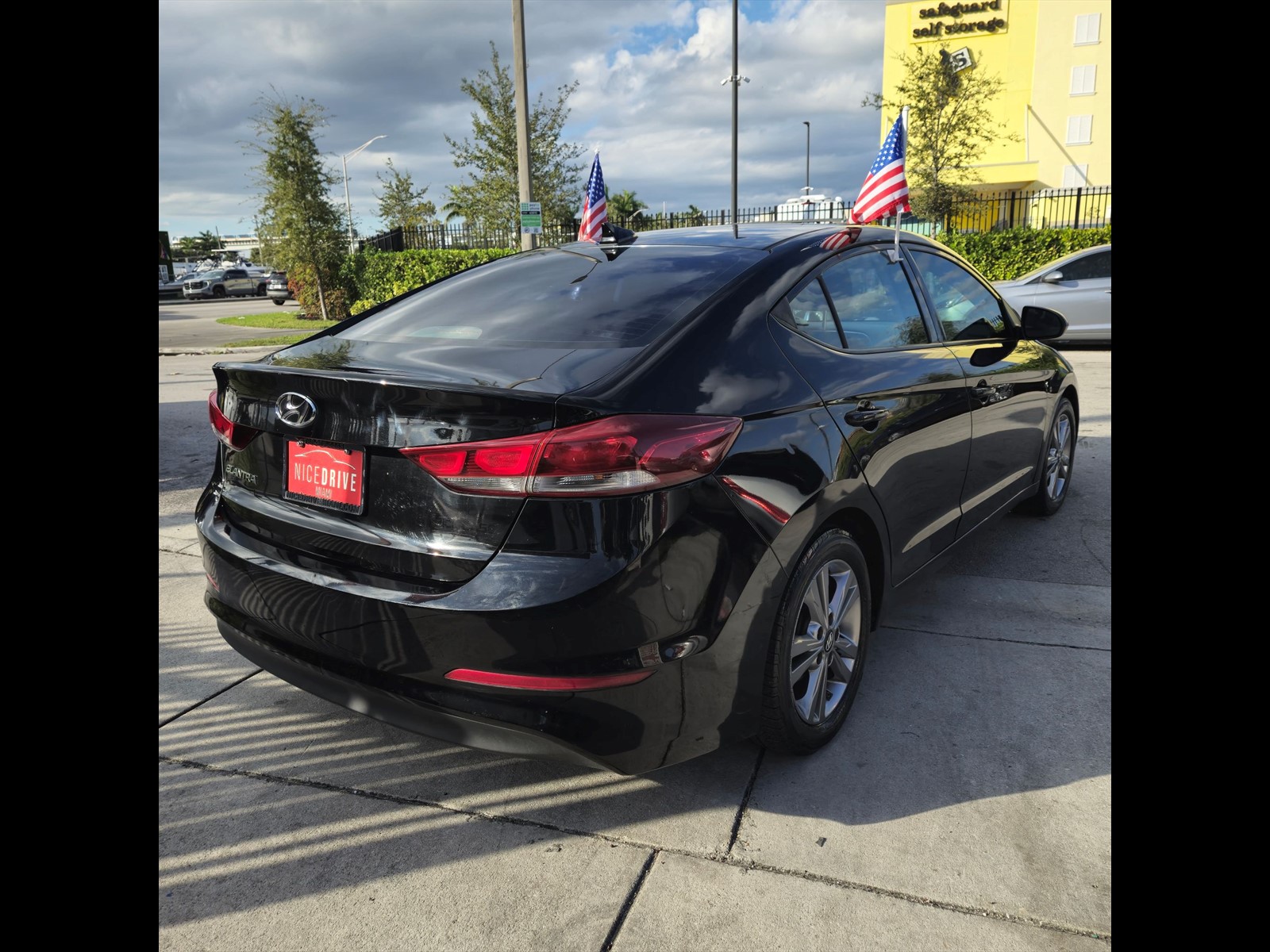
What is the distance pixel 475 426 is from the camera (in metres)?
2.19

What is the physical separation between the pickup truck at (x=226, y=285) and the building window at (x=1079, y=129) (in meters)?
39.6

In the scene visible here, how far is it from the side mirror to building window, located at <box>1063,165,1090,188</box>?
4449 centimetres

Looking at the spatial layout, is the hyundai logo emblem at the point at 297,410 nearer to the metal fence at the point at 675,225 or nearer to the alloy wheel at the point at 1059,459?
the alloy wheel at the point at 1059,459

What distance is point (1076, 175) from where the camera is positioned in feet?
142

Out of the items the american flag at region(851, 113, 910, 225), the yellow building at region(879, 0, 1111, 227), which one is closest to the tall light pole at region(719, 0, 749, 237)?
the american flag at region(851, 113, 910, 225)

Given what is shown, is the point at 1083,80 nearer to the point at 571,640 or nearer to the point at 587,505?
the point at 587,505

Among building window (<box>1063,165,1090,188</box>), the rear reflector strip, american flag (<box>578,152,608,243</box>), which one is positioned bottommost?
the rear reflector strip

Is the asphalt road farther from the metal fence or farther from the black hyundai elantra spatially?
the black hyundai elantra

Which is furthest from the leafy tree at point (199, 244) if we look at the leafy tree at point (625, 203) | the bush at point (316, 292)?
the bush at point (316, 292)

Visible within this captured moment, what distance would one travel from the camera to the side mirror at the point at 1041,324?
4.26m

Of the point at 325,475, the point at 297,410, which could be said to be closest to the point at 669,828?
the point at 325,475

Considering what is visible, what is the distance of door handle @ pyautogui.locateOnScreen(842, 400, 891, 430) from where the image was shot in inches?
112
